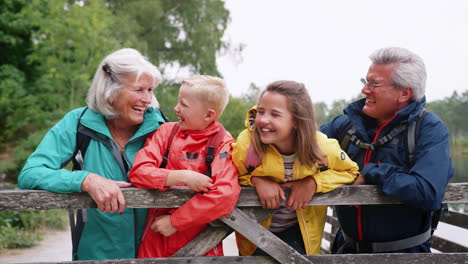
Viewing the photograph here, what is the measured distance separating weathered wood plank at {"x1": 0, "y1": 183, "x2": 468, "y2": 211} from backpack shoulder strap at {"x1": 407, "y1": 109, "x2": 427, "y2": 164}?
32 cm

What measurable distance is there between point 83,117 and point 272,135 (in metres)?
1.14

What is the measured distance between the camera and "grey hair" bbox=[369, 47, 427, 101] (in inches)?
111

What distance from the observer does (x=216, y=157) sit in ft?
8.27

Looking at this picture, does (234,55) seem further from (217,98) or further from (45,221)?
(217,98)

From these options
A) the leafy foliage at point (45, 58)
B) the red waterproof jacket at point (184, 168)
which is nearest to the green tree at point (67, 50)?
the leafy foliage at point (45, 58)

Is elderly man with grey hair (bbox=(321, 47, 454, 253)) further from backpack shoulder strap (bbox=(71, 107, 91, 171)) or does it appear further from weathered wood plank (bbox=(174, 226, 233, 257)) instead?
backpack shoulder strap (bbox=(71, 107, 91, 171))

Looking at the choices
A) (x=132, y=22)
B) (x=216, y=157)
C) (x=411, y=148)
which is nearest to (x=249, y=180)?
(x=216, y=157)

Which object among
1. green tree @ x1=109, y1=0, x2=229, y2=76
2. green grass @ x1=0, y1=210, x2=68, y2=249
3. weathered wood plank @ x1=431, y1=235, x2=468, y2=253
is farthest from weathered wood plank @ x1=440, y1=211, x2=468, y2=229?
green tree @ x1=109, y1=0, x2=229, y2=76

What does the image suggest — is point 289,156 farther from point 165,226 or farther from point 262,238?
point 165,226

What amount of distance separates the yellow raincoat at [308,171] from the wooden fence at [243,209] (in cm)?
8

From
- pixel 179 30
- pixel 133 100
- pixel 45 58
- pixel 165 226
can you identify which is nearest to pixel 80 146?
pixel 133 100

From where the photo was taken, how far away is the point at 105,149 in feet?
8.85

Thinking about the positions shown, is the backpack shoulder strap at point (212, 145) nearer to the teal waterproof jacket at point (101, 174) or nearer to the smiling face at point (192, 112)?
the smiling face at point (192, 112)

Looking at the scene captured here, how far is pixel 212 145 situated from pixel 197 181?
321 mm
